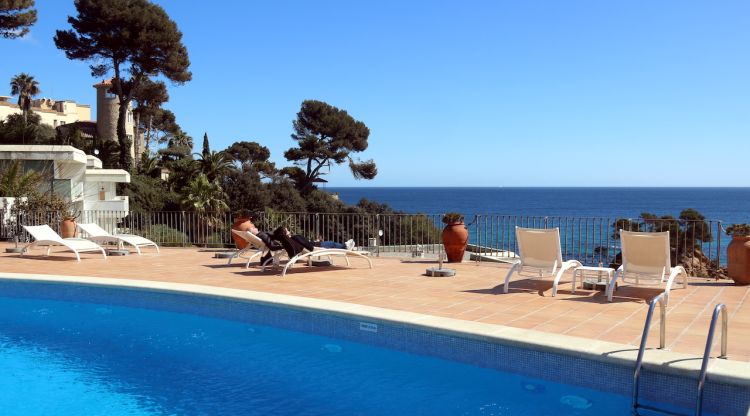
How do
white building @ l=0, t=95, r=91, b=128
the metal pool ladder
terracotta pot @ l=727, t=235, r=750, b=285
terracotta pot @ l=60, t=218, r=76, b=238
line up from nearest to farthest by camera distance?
the metal pool ladder, terracotta pot @ l=727, t=235, r=750, b=285, terracotta pot @ l=60, t=218, r=76, b=238, white building @ l=0, t=95, r=91, b=128

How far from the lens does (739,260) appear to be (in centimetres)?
806

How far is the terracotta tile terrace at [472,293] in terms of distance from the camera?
18.5ft

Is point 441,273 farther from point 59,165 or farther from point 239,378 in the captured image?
point 59,165

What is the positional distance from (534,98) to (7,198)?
3541cm

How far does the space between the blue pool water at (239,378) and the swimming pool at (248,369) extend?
11 millimetres

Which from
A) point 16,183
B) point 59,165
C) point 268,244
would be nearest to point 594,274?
point 268,244

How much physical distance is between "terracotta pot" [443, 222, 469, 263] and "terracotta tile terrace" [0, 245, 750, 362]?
0.84 ft

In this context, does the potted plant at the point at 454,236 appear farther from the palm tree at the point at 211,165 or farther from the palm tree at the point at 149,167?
the palm tree at the point at 149,167

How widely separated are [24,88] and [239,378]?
59.3m

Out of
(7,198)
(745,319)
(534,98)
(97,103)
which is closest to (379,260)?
(745,319)

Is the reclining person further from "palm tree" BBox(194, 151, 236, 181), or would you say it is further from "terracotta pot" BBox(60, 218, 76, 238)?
"palm tree" BBox(194, 151, 236, 181)

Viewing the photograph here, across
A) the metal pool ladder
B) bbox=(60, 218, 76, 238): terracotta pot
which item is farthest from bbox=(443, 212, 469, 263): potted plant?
bbox=(60, 218, 76, 238): terracotta pot

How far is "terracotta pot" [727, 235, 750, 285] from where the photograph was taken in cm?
802

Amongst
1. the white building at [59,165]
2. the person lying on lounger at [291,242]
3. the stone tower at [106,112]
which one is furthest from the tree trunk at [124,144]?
the person lying on lounger at [291,242]
